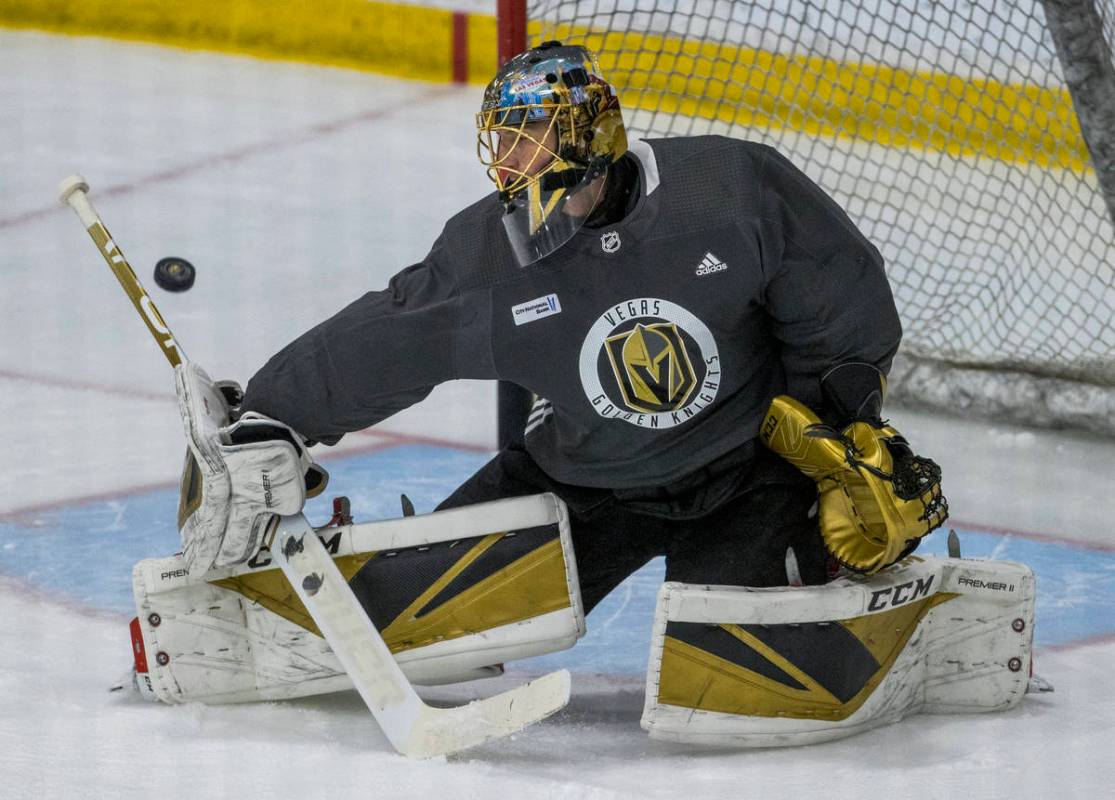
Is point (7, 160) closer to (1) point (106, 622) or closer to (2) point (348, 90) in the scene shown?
(2) point (348, 90)

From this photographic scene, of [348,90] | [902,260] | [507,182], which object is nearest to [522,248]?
[507,182]

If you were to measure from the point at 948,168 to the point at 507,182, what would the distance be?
7.16 ft

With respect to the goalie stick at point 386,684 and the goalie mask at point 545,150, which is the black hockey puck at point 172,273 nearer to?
the goalie stick at point 386,684

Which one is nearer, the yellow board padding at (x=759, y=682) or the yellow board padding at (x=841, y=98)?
the yellow board padding at (x=759, y=682)

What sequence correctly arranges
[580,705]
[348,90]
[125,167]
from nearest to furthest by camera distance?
[580,705] → [125,167] → [348,90]

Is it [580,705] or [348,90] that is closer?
[580,705]

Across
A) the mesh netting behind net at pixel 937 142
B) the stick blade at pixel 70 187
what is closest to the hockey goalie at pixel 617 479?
the stick blade at pixel 70 187

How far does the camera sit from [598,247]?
214 cm

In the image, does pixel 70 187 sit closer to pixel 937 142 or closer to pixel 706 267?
pixel 706 267

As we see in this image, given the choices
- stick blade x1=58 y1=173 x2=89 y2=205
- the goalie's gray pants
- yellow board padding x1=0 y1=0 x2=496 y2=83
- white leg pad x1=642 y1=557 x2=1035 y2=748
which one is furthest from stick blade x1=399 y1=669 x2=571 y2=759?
yellow board padding x1=0 y1=0 x2=496 y2=83

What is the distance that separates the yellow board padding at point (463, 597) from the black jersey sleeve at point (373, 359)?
0.67ft

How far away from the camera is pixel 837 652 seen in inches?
84.9

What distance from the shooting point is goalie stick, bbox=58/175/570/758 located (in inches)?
82.9

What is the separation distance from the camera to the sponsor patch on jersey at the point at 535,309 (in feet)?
7.06
